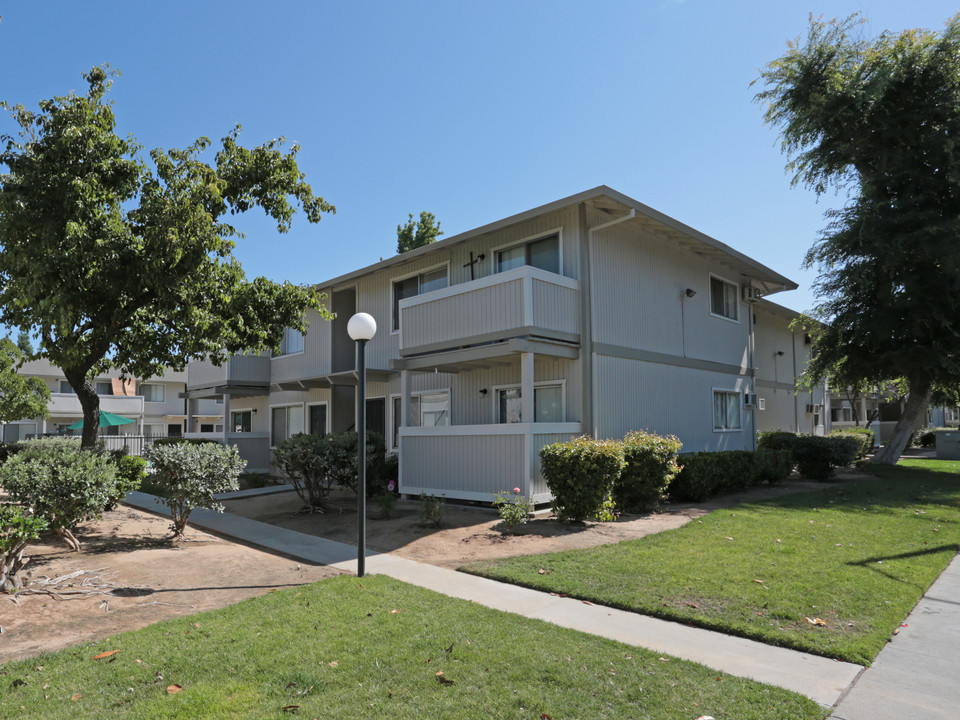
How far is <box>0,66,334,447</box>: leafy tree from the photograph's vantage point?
9086mm

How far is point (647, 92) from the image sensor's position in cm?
1086

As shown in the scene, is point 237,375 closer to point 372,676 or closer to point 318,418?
point 318,418

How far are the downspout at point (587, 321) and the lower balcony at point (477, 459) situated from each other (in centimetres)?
37

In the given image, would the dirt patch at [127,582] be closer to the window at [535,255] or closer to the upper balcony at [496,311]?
the upper balcony at [496,311]

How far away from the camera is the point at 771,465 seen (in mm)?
15445

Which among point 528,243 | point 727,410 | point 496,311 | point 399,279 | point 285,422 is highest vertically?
point 528,243

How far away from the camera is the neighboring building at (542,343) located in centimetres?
1239

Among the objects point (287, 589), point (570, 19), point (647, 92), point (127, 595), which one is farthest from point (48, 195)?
point (647, 92)

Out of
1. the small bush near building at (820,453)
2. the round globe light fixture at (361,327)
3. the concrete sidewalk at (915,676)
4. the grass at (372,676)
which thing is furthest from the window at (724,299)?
the grass at (372,676)

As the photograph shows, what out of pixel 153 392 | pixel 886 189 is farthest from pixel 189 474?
pixel 153 392

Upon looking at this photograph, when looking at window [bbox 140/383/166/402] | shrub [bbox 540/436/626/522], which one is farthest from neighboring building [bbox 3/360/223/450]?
shrub [bbox 540/436/626/522]

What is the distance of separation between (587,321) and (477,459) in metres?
3.64

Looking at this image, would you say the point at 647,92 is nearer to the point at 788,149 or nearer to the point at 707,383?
the point at 707,383

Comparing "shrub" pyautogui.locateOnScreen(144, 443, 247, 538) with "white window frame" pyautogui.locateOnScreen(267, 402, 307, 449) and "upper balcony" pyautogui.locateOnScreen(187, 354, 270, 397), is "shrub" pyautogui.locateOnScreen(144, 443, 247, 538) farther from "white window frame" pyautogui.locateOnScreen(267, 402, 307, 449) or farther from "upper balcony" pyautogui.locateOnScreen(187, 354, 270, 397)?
"upper balcony" pyautogui.locateOnScreen(187, 354, 270, 397)
